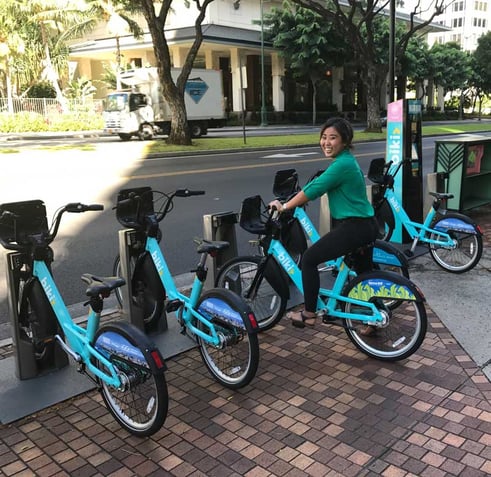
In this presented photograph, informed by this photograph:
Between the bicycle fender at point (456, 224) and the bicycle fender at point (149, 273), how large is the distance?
3.38 m

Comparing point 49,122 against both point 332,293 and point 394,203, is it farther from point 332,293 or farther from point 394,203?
point 332,293

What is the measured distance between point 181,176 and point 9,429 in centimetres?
1126

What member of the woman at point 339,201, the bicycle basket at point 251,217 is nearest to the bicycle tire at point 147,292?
the bicycle basket at point 251,217

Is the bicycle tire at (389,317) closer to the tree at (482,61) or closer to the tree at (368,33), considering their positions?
the tree at (368,33)

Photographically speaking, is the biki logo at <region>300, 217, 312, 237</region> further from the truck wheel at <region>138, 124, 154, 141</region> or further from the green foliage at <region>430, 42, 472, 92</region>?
the green foliage at <region>430, 42, 472, 92</region>

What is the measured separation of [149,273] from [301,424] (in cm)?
181

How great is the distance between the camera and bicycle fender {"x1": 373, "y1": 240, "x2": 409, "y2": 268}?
4.77 meters

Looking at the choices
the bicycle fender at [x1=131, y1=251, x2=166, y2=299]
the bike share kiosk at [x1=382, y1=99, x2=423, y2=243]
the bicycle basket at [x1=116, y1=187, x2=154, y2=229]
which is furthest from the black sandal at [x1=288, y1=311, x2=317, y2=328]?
the bike share kiosk at [x1=382, y1=99, x2=423, y2=243]

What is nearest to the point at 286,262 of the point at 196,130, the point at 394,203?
the point at 394,203

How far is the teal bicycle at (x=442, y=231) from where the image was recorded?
239 inches

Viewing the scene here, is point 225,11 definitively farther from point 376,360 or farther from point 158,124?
point 376,360

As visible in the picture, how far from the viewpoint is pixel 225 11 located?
43312mm

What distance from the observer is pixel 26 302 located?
3.88 metres

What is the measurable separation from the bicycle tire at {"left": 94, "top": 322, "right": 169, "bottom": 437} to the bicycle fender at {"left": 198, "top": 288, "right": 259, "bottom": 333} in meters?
0.68
